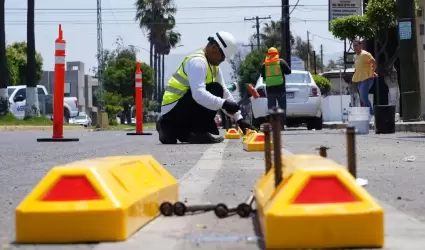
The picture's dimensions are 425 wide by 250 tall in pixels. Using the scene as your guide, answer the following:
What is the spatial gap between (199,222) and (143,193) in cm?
33

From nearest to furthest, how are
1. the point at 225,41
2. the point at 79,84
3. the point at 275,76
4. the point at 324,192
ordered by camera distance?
the point at 324,192, the point at 225,41, the point at 275,76, the point at 79,84

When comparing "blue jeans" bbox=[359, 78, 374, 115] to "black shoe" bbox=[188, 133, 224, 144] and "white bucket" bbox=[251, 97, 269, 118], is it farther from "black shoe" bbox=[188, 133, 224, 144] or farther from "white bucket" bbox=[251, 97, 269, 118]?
"black shoe" bbox=[188, 133, 224, 144]

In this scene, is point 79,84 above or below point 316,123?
above

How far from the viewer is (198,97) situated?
36.5 feet

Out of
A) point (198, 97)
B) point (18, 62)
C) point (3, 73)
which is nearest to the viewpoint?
point (198, 97)

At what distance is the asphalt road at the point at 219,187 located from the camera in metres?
3.68

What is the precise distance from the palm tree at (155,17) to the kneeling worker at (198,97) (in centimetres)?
6550

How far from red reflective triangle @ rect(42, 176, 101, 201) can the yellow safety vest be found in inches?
307

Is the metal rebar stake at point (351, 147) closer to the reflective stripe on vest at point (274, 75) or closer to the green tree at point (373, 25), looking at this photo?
the reflective stripe on vest at point (274, 75)

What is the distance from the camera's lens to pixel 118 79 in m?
80.8

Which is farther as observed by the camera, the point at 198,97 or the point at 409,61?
the point at 409,61

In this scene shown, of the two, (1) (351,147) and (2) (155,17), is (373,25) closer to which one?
(1) (351,147)

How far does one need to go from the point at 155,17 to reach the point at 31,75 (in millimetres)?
45416

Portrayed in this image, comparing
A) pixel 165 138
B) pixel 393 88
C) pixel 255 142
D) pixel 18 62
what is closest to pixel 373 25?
pixel 393 88
